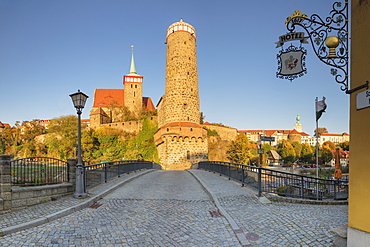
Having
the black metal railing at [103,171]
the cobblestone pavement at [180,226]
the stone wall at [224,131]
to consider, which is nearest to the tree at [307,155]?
the stone wall at [224,131]

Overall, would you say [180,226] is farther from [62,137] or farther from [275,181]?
→ [62,137]

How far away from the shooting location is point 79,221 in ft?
19.9

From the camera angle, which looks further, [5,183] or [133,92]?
[133,92]

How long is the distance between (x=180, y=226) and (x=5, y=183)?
15.2 feet

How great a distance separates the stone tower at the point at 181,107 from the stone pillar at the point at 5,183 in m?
27.5

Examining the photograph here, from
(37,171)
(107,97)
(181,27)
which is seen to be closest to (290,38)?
(37,171)

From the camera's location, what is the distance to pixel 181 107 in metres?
34.5

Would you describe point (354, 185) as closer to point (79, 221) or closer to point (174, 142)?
point (79, 221)

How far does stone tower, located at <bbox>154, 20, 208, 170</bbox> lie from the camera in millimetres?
Result: 34216

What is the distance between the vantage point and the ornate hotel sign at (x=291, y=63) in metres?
5.84

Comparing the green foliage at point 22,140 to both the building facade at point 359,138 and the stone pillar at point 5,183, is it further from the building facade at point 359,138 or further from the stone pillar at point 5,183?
the building facade at point 359,138

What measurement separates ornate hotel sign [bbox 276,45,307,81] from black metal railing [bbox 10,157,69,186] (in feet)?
24.5

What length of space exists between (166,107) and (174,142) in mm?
5455

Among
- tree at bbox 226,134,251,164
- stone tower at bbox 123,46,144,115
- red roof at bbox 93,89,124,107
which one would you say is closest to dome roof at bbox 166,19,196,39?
tree at bbox 226,134,251,164
